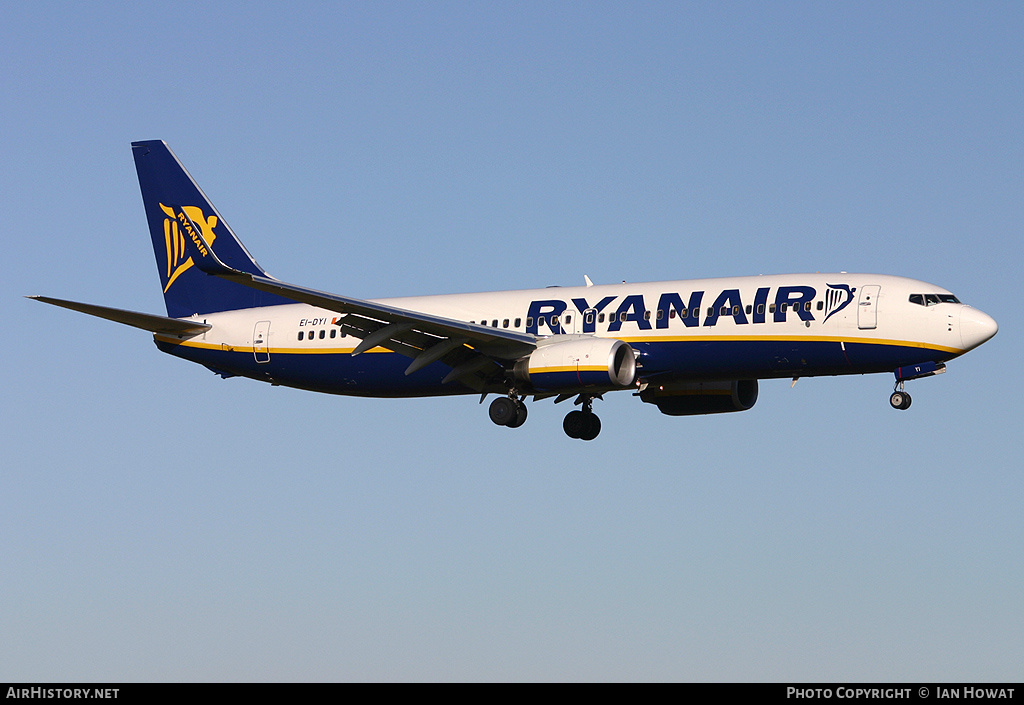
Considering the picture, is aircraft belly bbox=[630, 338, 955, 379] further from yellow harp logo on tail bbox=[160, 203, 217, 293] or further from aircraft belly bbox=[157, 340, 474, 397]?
yellow harp logo on tail bbox=[160, 203, 217, 293]

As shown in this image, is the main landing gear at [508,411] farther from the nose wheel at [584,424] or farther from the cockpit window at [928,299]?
the cockpit window at [928,299]

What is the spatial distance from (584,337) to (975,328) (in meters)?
11.7

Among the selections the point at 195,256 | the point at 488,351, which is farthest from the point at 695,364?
the point at 195,256

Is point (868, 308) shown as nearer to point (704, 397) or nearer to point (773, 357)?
point (773, 357)

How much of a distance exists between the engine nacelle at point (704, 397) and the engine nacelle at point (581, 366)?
5.09m

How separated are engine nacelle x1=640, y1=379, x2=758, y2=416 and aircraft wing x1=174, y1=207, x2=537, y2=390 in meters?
5.82

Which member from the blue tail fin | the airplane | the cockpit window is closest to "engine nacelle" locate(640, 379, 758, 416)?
the airplane

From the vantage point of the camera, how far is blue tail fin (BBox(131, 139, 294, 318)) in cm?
5622

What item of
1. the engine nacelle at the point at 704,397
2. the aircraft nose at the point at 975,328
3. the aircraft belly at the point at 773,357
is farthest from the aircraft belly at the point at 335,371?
the aircraft nose at the point at 975,328

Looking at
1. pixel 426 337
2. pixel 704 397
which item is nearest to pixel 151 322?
pixel 426 337

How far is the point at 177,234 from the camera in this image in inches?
2275

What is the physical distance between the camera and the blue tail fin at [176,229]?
5622cm
